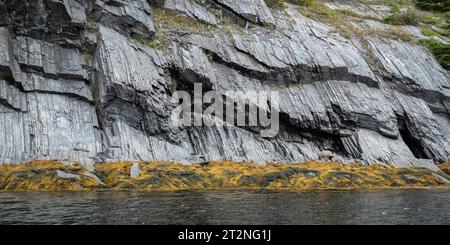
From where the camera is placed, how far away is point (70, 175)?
21875mm

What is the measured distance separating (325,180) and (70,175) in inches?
538

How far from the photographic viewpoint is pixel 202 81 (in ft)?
107

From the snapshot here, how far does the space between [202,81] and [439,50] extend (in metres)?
25.0

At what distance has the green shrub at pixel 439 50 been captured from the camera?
140 ft

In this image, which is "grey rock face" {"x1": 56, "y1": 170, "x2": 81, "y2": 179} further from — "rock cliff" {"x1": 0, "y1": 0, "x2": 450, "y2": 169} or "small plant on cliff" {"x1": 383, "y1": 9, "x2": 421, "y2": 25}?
"small plant on cliff" {"x1": 383, "y1": 9, "x2": 421, "y2": 25}

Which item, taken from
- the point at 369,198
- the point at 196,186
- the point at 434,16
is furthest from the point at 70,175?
the point at 434,16

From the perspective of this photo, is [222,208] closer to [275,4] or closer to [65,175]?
[65,175]

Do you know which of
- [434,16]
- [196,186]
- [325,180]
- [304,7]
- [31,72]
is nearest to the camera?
[196,186]

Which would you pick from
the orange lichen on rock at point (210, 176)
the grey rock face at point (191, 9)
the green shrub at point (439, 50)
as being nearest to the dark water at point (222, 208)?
the orange lichen on rock at point (210, 176)

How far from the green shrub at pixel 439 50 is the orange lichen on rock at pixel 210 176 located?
60.4 feet

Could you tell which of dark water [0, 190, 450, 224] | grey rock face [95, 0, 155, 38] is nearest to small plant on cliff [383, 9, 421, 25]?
grey rock face [95, 0, 155, 38]

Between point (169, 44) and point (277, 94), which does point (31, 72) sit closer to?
point (169, 44)

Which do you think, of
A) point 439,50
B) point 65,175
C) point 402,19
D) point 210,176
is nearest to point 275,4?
point 402,19
